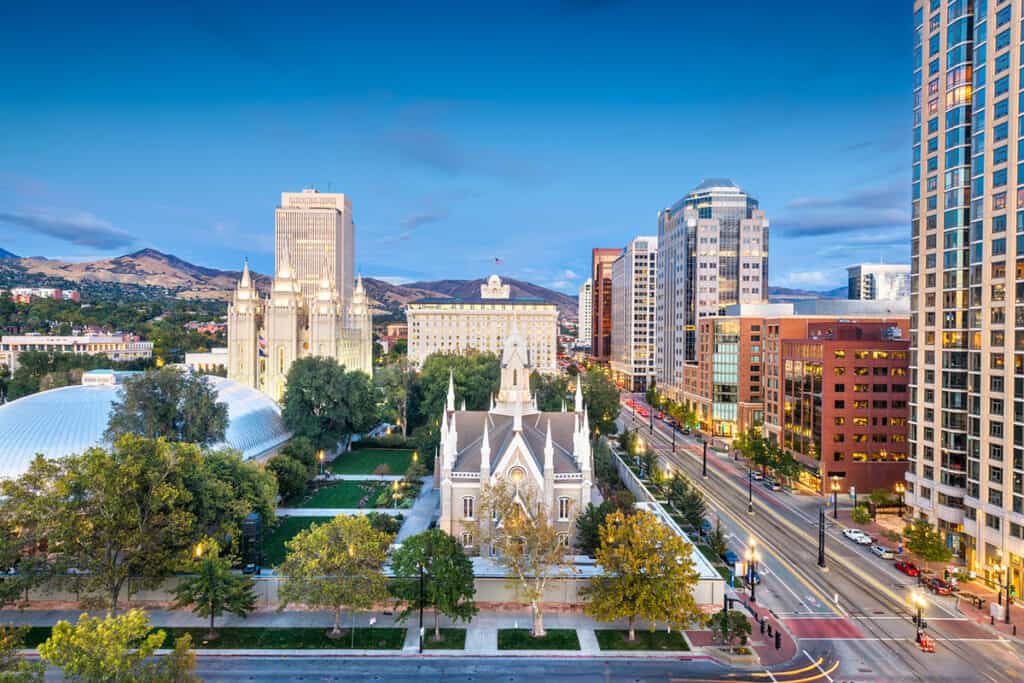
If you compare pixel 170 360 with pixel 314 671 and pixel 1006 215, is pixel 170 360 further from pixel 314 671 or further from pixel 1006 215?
pixel 1006 215

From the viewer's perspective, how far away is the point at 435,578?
119 feet

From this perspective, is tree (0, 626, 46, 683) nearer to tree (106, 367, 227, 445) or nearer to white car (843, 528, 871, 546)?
tree (106, 367, 227, 445)

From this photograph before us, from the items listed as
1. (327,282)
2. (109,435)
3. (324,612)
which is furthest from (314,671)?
(327,282)

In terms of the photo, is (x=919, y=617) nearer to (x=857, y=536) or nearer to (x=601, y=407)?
(x=857, y=536)

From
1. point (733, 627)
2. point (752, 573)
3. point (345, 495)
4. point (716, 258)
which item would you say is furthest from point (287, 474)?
point (716, 258)

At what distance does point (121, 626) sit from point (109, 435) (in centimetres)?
4138


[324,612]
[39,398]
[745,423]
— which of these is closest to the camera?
[324,612]

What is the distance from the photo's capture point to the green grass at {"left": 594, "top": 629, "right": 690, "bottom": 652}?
119 feet

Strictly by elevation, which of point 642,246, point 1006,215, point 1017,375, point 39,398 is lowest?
point 39,398

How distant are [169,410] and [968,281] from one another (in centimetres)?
7551

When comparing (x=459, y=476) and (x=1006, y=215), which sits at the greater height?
(x=1006, y=215)

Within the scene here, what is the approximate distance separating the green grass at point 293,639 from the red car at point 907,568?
40.6m

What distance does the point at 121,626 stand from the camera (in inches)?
851

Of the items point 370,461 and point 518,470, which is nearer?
point 518,470
